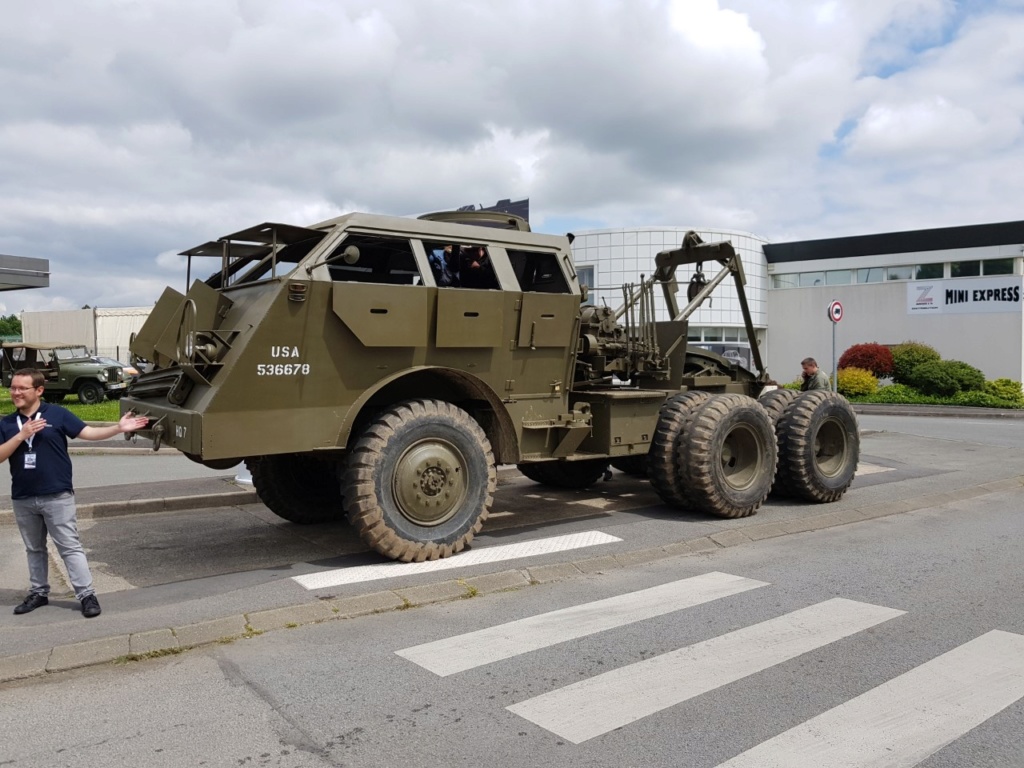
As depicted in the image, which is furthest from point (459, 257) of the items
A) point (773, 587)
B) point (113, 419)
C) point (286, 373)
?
point (113, 419)

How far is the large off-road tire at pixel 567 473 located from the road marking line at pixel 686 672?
490cm

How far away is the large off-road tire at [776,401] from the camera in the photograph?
9.59 meters

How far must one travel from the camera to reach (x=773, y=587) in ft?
20.3

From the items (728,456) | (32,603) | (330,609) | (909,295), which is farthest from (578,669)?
(909,295)

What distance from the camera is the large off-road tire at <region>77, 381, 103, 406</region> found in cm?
2470

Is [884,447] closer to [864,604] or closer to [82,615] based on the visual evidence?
[864,604]

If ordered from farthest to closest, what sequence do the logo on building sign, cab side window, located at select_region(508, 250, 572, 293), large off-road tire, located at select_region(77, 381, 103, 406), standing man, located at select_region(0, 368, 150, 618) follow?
the logo on building sign, large off-road tire, located at select_region(77, 381, 103, 406), cab side window, located at select_region(508, 250, 572, 293), standing man, located at select_region(0, 368, 150, 618)

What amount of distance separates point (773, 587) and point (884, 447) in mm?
10437

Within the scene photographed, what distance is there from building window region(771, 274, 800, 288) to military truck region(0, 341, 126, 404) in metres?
29.9

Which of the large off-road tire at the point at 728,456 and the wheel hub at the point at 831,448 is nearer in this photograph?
the large off-road tire at the point at 728,456

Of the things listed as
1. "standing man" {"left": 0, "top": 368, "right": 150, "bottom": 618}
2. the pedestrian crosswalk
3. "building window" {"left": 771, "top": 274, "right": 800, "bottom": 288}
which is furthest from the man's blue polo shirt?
"building window" {"left": 771, "top": 274, "right": 800, "bottom": 288}

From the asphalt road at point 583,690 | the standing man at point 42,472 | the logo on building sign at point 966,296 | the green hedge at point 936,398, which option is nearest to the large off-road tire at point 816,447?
the asphalt road at point 583,690

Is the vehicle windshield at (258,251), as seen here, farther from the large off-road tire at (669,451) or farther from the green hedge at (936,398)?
the green hedge at (936,398)

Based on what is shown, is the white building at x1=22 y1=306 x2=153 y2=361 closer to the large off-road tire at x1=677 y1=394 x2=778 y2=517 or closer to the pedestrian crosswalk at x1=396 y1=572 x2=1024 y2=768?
the large off-road tire at x1=677 y1=394 x2=778 y2=517
